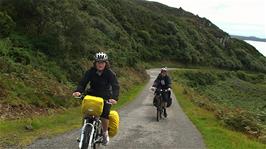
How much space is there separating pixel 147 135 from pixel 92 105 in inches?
248

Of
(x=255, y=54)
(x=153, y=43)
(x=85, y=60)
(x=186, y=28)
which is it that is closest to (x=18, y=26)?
(x=85, y=60)

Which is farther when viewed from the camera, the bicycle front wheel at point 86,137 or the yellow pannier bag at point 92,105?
the yellow pannier bag at point 92,105

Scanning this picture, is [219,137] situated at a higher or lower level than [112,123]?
lower

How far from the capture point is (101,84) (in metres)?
10.2

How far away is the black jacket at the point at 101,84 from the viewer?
10.2 meters

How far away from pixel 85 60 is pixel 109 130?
2197 cm

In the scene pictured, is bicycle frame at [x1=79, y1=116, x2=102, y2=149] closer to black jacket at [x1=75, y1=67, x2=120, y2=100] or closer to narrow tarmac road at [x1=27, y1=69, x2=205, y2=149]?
black jacket at [x1=75, y1=67, x2=120, y2=100]

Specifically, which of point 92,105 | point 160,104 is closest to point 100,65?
point 92,105

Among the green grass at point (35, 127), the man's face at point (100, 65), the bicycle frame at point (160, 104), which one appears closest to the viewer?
the man's face at point (100, 65)

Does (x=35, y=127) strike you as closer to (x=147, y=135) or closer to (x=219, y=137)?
(x=147, y=135)

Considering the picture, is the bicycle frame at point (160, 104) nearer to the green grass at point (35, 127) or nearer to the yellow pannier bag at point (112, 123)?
the green grass at point (35, 127)

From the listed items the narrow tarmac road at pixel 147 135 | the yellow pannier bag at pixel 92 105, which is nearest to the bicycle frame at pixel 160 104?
the narrow tarmac road at pixel 147 135

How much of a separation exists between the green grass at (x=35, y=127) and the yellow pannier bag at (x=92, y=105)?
3066 millimetres

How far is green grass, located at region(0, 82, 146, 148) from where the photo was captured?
12.5 meters
